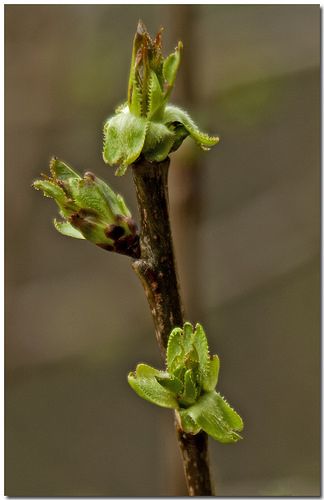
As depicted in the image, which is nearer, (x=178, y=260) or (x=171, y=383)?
(x=171, y=383)

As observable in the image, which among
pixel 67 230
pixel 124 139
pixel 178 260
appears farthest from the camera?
pixel 178 260

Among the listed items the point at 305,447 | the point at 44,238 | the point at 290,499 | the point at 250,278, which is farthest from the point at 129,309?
the point at 290,499

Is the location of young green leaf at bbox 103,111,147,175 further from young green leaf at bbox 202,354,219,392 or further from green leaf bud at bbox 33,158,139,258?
young green leaf at bbox 202,354,219,392

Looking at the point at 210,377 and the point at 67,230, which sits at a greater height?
the point at 67,230

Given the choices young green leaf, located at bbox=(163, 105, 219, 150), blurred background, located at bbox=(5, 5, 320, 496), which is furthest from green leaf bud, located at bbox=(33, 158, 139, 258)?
blurred background, located at bbox=(5, 5, 320, 496)

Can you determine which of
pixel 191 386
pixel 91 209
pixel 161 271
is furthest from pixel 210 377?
pixel 91 209

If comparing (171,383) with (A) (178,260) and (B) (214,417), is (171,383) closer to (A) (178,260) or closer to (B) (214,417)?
(B) (214,417)
